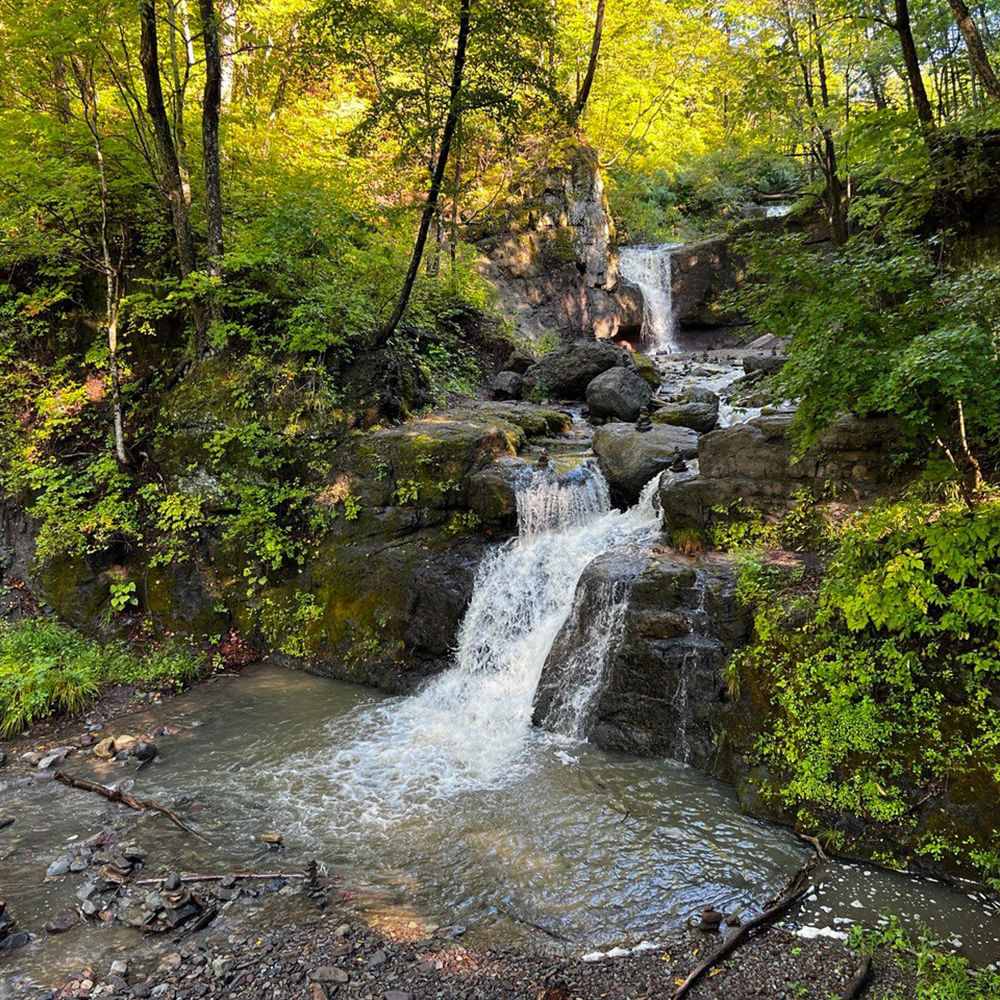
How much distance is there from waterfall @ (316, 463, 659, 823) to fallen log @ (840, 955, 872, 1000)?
3242mm

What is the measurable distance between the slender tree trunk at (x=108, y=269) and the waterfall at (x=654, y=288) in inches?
661

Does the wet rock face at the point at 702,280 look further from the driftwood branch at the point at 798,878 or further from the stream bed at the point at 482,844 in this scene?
the driftwood branch at the point at 798,878

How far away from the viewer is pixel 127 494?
9320mm

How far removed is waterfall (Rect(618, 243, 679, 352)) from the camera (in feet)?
70.5

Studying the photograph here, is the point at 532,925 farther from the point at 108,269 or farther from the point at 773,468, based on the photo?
the point at 108,269

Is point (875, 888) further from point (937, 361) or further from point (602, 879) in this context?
point (937, 361)

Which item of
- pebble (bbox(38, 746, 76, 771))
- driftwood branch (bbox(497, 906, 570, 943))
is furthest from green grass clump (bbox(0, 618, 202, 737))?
driftwood branch (bbox(497, 906, 570, 943))

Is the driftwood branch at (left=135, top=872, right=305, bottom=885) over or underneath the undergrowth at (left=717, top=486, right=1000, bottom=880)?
underneath

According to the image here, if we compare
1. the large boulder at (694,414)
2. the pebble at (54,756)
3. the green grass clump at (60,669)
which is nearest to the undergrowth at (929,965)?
the pebble at (54,756)

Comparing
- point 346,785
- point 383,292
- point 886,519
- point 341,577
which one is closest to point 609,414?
point 383,292

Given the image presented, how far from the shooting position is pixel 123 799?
18.0 ft

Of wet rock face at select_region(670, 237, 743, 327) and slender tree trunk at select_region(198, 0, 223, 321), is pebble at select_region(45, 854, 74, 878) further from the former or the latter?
wet rock face at select_region(670, 237, 743, 327)

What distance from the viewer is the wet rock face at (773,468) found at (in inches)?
243

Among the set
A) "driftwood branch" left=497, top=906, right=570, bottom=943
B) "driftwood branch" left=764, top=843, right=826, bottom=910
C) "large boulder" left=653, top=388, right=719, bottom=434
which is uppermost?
"large boulder" left=653, top=388, right=719, bottom=434
